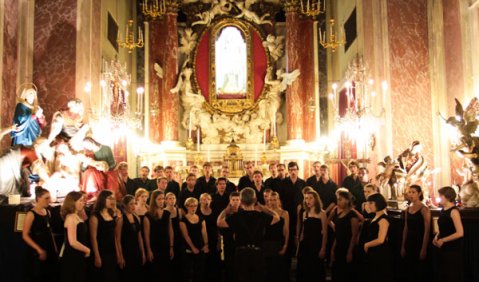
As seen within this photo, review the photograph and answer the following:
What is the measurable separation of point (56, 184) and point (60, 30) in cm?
363

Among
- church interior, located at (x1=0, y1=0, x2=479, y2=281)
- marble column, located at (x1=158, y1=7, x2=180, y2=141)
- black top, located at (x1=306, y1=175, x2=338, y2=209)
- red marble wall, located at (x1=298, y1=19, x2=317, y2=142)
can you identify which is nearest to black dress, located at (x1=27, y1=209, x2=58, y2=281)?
church interior, located at (x1=0, y1=0, x2=479, y2=281)

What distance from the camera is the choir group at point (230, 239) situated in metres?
5.61

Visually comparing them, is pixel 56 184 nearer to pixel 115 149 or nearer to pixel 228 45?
pixel 115 149

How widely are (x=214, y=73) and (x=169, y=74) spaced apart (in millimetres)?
1460

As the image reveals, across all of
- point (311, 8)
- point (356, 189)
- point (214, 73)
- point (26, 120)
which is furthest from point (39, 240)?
point (311, 8)

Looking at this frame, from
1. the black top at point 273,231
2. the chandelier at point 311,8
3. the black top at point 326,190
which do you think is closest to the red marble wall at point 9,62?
the black top at point 273,231

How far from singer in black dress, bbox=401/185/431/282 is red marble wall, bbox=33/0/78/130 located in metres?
6.61

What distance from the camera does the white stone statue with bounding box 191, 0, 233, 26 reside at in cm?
1644

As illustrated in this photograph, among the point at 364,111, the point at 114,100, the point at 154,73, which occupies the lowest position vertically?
the point at 364,111

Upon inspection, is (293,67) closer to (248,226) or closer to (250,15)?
(250,15)

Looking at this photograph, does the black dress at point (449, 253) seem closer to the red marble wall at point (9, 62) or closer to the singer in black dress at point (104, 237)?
the singer in black dress at point (104, 237)

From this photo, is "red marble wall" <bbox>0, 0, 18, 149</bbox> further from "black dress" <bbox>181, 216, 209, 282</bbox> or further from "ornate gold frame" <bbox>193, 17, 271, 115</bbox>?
"ornate gold frame" <bbox>193, 17, 271, 115</bbox>

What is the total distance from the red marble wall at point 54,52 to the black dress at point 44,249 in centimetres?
457

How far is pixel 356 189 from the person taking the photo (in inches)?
351
